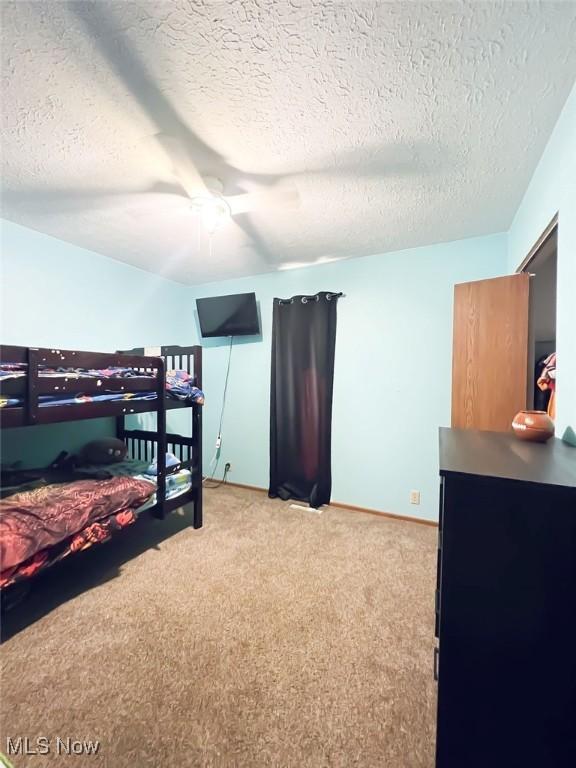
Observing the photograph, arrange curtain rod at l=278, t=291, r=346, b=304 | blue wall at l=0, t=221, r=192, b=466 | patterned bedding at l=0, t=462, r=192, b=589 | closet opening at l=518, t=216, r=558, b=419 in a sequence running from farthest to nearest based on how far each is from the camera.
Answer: curtain rod at l=278, t=291, r=346, b=304 → blue wall at l=0, t=221, r=192, b=466 → closet opening at l=518, t=216, r=558, b=419 → patterned bedding at l=0, t=462, r=192, b=589

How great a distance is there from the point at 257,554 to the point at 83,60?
260 centimetres

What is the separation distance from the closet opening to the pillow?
288 cm

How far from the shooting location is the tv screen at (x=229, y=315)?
3.05 metres

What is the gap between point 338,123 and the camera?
124 cm

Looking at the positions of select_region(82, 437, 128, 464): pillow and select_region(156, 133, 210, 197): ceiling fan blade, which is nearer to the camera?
select_region(156, 133, 210, 197): ceiling fan blade

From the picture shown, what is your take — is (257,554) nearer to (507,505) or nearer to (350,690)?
(350,690)

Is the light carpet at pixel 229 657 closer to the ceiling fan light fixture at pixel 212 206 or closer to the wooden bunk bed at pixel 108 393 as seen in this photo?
the wooden bunk bed at pixel 108 393

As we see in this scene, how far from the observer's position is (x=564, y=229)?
3.77ft

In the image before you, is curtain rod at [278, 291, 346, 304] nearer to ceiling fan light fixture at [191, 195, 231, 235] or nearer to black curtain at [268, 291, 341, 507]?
black curtain at [268, 291, 341, 507]

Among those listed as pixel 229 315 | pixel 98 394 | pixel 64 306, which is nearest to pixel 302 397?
pixel 229 315

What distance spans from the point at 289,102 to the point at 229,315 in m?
2.13

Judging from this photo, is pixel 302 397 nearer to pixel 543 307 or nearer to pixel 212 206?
pixel 212 206

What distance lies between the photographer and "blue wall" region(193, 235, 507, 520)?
2.40 meters

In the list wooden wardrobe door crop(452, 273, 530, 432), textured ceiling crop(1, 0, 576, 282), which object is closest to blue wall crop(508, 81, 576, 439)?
textured ceiling crop(1, 0, 576, 282)
